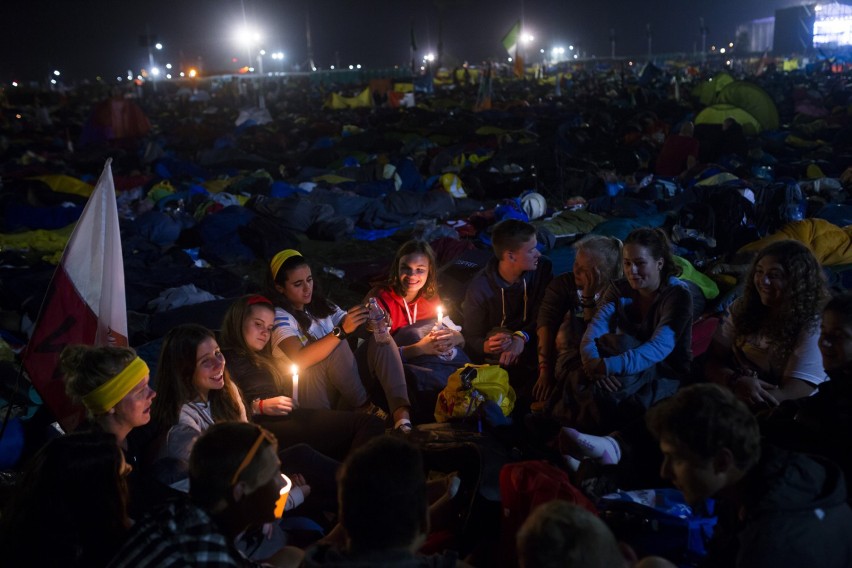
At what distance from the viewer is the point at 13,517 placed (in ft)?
7.66

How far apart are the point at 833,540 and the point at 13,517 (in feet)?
8.27

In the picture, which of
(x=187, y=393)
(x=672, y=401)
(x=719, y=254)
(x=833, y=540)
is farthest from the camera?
(x=719, y=254)

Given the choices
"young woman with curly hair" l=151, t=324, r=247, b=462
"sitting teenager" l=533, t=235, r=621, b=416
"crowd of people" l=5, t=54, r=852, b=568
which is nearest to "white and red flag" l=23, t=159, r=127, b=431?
"crowd of people" l=5, t=54, r=852, b=568

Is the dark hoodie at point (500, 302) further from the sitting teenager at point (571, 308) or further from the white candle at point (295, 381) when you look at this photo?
the white candle at point (295, 381)

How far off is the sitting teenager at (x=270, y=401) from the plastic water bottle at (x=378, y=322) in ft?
1.96

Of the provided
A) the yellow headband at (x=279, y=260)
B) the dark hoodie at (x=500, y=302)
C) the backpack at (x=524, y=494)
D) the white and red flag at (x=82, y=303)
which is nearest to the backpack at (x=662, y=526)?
the backpack at (x=524, y=494)

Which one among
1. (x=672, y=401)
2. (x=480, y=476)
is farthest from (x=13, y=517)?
(x=672, y=401)

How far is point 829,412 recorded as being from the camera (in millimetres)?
2775

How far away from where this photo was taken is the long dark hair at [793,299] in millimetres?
3717

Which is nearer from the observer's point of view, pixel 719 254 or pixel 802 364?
pixel 802 364

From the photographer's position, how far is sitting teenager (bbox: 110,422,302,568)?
2162 mm

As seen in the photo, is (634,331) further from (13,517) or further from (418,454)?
(13,517)

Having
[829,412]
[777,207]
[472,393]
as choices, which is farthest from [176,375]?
[777,207]

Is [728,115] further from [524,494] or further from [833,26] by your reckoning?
[833,26]
